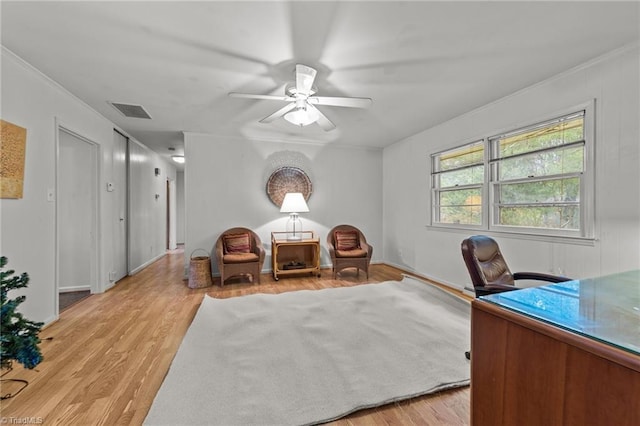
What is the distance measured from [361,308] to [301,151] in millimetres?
3211

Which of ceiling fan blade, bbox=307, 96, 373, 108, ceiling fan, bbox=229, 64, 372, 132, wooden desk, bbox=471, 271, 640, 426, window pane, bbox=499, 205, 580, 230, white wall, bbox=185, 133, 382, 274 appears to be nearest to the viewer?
wooden desk, bbox=471, 271, 640, 426

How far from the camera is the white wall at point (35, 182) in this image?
2.18 metres

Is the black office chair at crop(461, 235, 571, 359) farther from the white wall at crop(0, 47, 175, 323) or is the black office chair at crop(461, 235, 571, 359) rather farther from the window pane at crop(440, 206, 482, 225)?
the white wall at crop(0, 47, 175, 323)

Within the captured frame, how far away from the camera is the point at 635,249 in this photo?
2154 millimetres

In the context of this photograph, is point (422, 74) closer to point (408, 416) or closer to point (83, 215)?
point (408, 416)

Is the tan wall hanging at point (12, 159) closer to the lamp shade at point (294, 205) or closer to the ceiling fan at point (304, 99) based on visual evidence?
the ceiling fan at point (304, 99)

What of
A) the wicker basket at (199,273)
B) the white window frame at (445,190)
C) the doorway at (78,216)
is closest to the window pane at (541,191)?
the white window frame at (445,190)

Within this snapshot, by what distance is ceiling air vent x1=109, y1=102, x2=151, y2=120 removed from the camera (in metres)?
3.26

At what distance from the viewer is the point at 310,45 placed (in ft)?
6.77

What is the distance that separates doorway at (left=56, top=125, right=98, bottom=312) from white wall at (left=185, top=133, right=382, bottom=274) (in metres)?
1.20

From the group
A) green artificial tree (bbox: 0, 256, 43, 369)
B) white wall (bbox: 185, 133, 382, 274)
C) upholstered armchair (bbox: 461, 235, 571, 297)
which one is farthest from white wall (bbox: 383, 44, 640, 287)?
green artificial tree (bbox: 0, 256, 43, 369)

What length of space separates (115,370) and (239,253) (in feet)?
8.09

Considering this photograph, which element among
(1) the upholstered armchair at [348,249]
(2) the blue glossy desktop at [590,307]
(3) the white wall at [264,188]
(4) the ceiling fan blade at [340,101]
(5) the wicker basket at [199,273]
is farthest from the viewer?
(3) the white wall at [264,188]

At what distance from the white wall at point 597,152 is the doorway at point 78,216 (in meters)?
4.92
